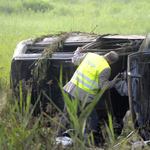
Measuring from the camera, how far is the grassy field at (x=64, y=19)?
39.8 ft

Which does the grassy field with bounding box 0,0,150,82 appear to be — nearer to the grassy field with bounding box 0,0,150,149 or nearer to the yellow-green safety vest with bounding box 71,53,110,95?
the grassy field with bounding box 0,0,150,149

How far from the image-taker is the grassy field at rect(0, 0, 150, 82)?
12139 millimetres

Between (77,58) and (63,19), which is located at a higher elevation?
(77,58)

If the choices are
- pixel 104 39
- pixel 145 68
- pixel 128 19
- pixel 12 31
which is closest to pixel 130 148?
pixel 145 68

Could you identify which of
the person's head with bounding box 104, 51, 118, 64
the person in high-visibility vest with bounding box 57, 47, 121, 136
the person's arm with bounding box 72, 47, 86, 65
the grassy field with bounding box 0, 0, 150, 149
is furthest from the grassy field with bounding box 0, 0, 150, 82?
the person's head with bounding box 104, 51, 118, 64

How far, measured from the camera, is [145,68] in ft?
12.9

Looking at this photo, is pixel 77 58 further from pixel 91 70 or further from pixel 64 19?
pixel 64 19

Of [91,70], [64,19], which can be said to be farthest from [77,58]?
[64,19]

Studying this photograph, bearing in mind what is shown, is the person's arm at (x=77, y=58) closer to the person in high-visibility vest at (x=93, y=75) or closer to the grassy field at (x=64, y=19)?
the person in high-visibility vest at (x=93, y=75)

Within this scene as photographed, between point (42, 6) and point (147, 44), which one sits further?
point (42, 6)

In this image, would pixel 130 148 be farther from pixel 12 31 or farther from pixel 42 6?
pixel 42 6

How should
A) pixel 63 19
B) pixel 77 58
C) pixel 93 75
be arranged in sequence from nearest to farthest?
pixel 93 75 → pixel 77 58 → pixel 63 19

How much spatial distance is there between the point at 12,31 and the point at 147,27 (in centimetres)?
615

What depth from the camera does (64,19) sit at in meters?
15.9
